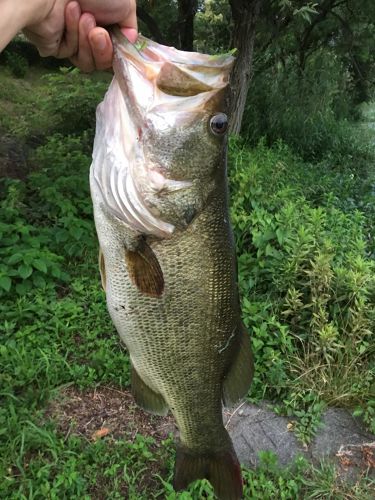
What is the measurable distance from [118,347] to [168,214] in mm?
2216

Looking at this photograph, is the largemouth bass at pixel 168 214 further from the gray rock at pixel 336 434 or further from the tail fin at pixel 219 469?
the gray rock at pixel 336 434

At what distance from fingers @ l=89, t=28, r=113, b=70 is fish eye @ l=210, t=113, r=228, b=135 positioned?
37 centimetres

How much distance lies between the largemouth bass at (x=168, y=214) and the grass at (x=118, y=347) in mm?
1275

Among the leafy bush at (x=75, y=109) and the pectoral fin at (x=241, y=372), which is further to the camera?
the leafy bush at (x=75, y=109)

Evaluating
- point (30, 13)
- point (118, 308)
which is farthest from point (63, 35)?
point (118, 308)

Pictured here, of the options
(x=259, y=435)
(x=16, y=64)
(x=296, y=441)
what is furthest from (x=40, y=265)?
(x=16, y=64)

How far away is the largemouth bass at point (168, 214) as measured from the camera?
1.45 metres

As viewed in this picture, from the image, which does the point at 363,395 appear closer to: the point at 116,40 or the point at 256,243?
the point at 256,243

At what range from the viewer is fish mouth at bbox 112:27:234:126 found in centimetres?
142

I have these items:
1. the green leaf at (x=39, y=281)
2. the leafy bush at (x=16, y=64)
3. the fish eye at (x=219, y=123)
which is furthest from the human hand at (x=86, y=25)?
the leafy bush at (x=16, y=64)

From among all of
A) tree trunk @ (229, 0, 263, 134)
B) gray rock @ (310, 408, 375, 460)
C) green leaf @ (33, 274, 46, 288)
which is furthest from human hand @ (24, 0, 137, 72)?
tree trunk @ (229, 0, 263, 134)

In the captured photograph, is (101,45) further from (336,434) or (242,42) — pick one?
(242,42)

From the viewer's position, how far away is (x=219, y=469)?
6.13ft

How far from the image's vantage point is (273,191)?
5.62m
